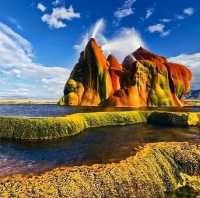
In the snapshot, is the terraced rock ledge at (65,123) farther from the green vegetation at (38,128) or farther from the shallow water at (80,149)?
the shallow water at (80,149)

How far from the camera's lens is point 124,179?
2222cm

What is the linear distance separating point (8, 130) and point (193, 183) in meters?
26.1

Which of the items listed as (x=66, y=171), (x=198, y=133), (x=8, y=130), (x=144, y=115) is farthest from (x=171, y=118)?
(x=66, y=171)

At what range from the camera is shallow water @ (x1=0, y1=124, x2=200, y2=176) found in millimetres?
26294

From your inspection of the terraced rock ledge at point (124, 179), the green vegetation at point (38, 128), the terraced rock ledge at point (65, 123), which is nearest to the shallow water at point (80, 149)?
the green vegetation at point (38, 128)

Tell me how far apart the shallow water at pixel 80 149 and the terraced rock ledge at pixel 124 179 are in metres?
2.74

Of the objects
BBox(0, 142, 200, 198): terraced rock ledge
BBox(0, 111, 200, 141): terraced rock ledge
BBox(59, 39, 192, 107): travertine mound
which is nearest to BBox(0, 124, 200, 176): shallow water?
BBox(0, 111, 200, 141): terraced rock ledge

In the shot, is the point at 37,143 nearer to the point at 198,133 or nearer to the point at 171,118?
the point at 198,133

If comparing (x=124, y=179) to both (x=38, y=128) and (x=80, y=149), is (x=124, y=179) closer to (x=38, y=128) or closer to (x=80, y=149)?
(x=80, y=149)

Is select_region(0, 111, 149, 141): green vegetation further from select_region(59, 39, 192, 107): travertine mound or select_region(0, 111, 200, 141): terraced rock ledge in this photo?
select_region(59, 39, 192, 107): travertine mound

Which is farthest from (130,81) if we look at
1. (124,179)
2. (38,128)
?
(124,179)

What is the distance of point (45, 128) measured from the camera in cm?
3953

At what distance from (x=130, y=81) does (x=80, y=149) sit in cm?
8903

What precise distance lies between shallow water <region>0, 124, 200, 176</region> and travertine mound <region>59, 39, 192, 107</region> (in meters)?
72.4
